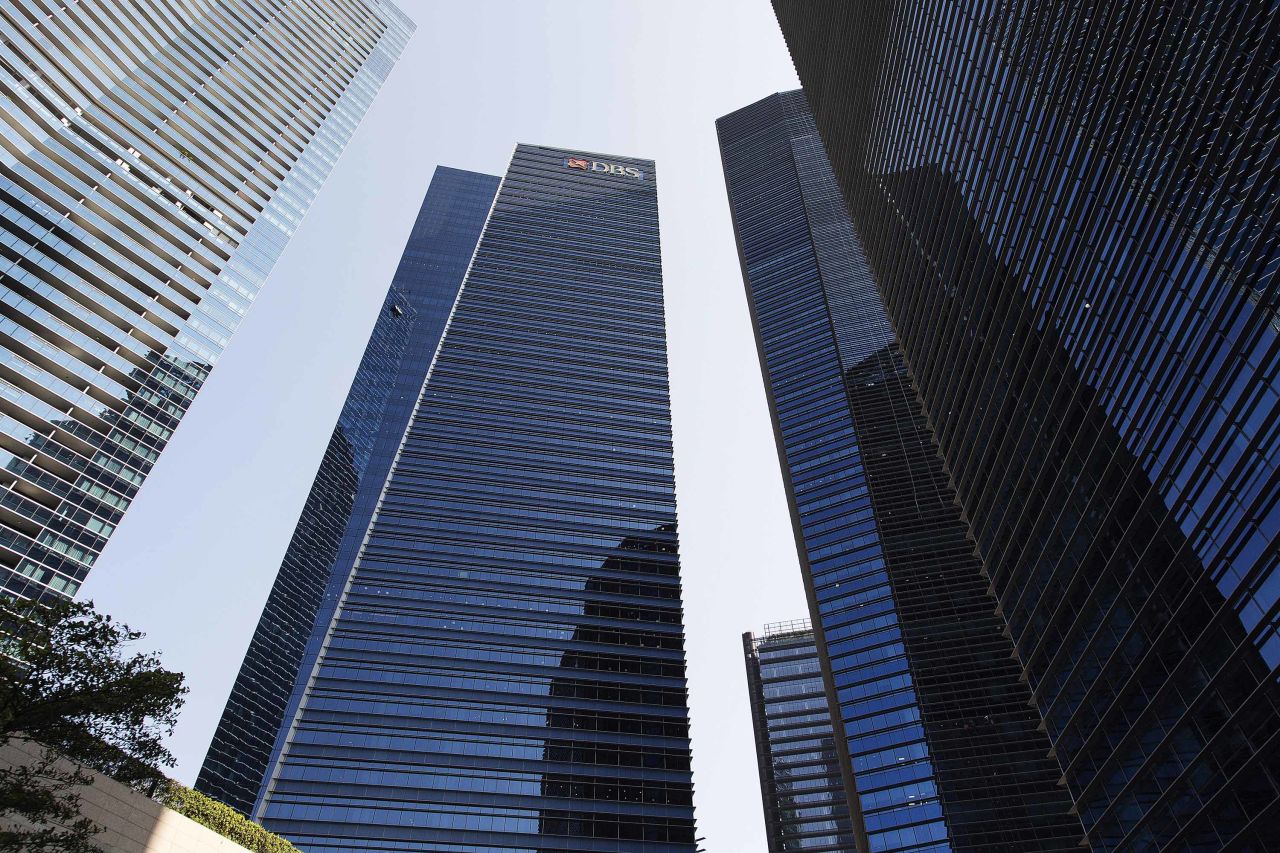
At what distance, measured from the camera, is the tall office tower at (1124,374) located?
117 feet

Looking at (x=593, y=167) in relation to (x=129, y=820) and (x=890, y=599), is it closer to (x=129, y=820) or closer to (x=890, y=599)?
(x=890, y=599)

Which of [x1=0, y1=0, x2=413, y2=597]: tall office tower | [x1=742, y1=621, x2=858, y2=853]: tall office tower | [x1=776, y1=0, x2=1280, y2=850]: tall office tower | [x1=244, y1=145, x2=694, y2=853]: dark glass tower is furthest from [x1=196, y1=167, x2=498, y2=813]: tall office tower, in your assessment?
[x1=776, y1=0, x2=1280, y2=850]: tall office tower

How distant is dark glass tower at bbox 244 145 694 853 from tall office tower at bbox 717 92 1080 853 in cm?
2349

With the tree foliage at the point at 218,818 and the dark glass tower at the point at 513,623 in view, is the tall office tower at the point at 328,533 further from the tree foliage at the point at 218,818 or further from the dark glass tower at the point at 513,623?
the tree foliage at the point at 218,818

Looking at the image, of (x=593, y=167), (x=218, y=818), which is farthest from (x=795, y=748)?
(x=218, y=818)

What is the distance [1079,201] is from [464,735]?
78787 millimetres

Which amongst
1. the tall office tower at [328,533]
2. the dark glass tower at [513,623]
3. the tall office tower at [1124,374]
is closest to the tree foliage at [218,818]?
the tall office tower at [1124,374]

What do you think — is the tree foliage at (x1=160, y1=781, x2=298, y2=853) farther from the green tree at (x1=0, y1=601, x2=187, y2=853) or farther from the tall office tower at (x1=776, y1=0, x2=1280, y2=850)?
the tall office tower at (x1=776, y1=0, x2=1280, y2=850)

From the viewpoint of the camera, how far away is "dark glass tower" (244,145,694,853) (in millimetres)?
88000

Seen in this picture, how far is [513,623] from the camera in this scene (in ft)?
344

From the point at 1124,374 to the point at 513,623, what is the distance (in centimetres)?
7795

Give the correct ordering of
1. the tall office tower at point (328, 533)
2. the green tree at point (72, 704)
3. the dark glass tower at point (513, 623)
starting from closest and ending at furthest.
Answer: the green tree at point (72, 704) < the dark glass tower at point (513, 623) < the tall office tower at point (328, 533)

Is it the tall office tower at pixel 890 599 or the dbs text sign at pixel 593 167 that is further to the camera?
the dbs text sign at pixel 593 167

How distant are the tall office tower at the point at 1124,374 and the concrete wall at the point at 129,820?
4332 cm
